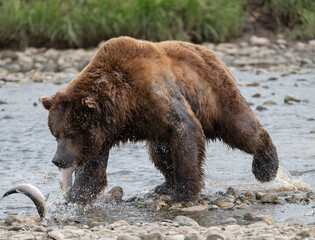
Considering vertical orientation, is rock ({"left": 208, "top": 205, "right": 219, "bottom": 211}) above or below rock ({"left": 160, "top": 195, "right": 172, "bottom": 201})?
above

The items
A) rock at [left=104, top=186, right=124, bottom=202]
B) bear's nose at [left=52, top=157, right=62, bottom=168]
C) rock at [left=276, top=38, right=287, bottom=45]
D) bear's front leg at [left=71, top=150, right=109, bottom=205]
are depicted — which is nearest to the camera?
bear's nose at [left=52, top=157, right=62, bottom=168]

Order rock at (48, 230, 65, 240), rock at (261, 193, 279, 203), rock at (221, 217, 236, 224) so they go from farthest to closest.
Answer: rock at (261, 193, 279, 203), rock at (221, 217, 236, 224), rock at (48, 230, 65, 240)

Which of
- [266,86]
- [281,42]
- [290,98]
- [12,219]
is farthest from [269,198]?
[281,42]

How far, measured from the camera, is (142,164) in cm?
736

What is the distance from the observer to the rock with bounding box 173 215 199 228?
4875 mm

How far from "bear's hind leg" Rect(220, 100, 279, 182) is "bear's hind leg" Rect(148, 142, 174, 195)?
536 millimetres

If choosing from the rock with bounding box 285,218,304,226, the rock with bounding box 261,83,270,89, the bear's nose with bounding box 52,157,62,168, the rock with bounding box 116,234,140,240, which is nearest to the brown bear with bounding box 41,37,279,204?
the bear's nose with bounding box 52,157,62,168

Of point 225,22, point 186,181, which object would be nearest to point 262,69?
point 225,22

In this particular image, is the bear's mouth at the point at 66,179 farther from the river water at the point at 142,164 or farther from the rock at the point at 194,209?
the rock at the point at 194,209

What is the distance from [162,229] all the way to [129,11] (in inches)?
448

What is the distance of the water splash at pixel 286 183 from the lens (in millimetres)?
6070

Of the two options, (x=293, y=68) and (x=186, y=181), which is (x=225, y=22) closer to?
(x=293, y=68)

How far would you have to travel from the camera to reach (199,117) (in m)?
5.93

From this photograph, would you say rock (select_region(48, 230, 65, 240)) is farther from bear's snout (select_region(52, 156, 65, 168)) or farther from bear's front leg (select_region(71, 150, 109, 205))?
bear's front leg (select_region(71, 150, 109, 205))
